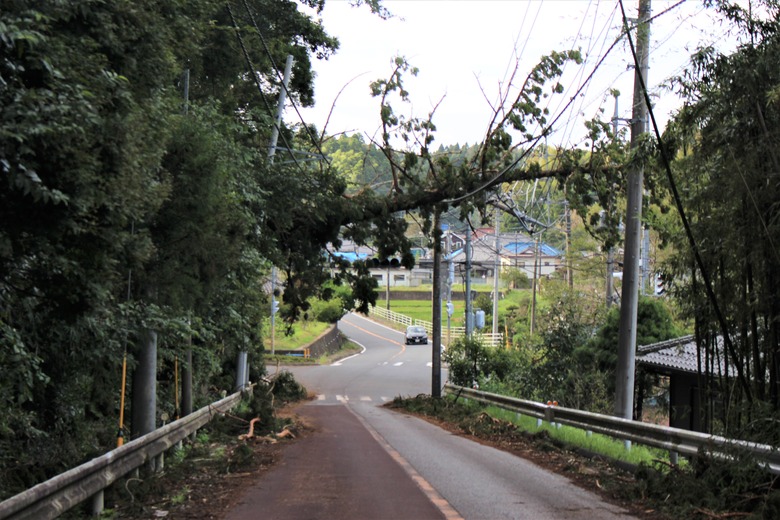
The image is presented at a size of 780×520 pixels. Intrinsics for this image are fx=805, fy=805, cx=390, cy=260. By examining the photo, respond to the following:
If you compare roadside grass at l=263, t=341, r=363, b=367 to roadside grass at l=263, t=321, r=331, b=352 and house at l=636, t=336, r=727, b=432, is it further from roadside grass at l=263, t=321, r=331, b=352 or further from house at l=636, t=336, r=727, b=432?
house at l=636, t=336, r=727, b=432

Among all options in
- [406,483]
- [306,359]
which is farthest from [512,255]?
[406,483]

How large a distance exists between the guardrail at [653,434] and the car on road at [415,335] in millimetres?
58191

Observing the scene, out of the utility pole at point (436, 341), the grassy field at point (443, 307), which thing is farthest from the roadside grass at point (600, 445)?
the grassy field at point (443, 307)

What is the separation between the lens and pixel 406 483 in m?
10.1

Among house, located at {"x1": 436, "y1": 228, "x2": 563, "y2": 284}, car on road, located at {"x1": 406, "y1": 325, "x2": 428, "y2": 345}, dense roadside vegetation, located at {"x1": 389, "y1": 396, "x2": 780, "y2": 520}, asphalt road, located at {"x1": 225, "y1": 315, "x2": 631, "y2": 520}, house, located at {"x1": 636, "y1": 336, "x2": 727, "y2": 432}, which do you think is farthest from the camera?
car on road, located at {"x1": 406, "y1": 325, "x2": 428, "y2": 345}

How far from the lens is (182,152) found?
977 centimetres

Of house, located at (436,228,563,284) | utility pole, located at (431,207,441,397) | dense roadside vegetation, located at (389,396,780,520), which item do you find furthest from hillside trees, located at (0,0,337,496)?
house, located at (436,228,563,284)

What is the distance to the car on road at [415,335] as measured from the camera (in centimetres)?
7719

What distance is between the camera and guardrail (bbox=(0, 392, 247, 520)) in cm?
636

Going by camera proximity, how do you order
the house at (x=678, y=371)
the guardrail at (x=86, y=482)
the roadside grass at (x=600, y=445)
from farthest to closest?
the house at (x=678, y=371) → the roadside grass at (x=600, y=445) → the guardrail at (x=86, y=482)

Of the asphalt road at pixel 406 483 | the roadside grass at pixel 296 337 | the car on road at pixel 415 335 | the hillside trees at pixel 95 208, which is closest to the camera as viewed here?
the hillside trees at pixel 95 208

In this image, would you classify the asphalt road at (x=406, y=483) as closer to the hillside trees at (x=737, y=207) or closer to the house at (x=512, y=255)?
the hillside trees at (x=737, y=207)

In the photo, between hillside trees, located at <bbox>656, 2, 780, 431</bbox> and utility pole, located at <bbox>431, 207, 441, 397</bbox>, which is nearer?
hillside trees, located at <bbox>656, 2, 780, 431</bbox>

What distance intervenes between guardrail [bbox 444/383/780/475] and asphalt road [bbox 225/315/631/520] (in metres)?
1.23
